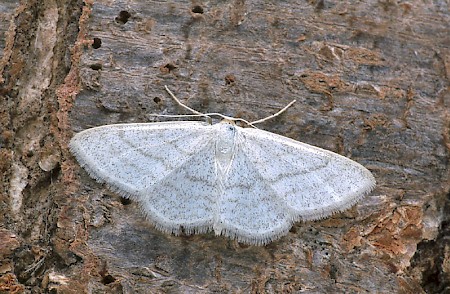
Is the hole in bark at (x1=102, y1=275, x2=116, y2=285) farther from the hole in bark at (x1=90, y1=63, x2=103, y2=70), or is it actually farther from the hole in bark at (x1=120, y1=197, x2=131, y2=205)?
the hole in bark at (x1=90, y1=63, x2=103, y2=70)

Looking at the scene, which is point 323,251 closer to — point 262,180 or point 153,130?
point 262,180

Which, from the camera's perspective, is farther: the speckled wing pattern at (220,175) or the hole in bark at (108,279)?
the speckled wing pattern at (220,175)

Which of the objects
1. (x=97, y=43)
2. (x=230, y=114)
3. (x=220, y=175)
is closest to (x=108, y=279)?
(x=220, y=175)

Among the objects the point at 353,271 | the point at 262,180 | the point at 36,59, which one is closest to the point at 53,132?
the point at 36,59

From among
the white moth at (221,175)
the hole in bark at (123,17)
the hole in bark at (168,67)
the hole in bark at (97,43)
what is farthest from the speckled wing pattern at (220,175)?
the hole in bark at (123,17)

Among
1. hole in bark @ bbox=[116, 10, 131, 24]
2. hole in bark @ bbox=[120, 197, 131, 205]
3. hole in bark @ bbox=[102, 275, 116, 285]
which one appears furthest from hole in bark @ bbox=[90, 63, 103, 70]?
hole in bark @ bbox=[102, 275, 116, 285]

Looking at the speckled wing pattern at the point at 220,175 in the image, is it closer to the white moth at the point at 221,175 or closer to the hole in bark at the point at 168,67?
the white moth at the point at 221,175

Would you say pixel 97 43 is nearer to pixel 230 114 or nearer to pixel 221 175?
pixel 230 114
